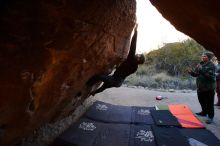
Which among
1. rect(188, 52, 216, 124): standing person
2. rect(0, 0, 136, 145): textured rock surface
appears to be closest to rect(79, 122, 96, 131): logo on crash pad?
rect(0, 0, 136, 145): textured rock surface

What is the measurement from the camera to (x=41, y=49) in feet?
8.08

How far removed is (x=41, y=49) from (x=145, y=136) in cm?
281

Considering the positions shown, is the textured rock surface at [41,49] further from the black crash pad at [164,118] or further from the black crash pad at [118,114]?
the black crash pad at [164,118]

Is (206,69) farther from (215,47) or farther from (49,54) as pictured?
(49,54)

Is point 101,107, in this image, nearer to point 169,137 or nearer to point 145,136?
point 145,136

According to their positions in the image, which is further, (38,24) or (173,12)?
(173,12)

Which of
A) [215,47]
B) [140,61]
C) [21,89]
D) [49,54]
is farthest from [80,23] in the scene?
[140,61]

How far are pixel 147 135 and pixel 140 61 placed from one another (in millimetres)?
1208

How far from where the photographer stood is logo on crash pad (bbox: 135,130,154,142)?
4.60 m

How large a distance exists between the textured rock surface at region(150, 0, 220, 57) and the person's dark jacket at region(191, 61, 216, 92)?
2630mm

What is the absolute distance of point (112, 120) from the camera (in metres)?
5.65

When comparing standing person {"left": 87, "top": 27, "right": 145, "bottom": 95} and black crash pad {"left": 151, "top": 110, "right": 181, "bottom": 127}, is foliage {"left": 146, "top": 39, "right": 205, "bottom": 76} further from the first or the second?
standing person {"left": 87, "top": 27, "right": 145, "bottom": 95}

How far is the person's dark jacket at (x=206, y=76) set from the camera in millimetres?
5301

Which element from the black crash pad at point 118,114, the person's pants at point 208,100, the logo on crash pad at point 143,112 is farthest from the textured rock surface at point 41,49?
the logo on crash pad at point 143,112
